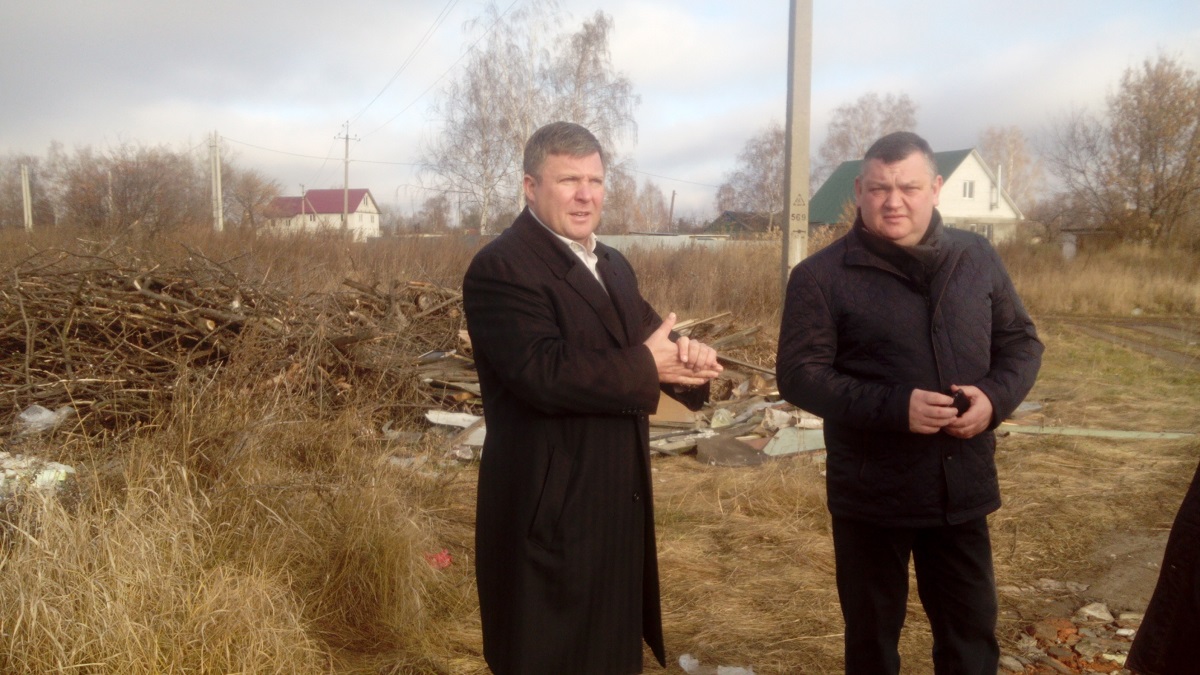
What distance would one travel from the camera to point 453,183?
3152 cm

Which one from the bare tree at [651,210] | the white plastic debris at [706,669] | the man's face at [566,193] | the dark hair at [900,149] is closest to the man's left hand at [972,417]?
the dark hair at [900,149]

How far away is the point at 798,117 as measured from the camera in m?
7.75

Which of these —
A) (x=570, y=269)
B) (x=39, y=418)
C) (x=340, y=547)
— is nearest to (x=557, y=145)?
(x=570, y=269)

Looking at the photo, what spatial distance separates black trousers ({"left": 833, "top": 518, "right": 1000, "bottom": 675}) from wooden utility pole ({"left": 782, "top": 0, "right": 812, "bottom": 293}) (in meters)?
5.35

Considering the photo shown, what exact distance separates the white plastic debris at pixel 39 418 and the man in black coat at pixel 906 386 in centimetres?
407

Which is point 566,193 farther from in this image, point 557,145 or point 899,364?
point 899,364

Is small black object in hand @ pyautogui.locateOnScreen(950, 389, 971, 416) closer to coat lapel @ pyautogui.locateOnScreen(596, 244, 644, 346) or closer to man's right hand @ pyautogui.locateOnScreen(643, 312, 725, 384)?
man's right hand @ pyautogui.locateOnScreen(643, 312, 725, 384)

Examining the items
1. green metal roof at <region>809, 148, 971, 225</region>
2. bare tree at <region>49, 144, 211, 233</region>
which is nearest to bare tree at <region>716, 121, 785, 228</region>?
green metal roof at <region>809, 148, 971, 225</region>

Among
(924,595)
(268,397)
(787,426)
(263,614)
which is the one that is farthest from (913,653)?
(787,426)

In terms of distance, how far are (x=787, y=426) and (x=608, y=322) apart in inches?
221

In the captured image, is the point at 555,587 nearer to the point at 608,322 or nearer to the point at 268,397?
the point at 608,322

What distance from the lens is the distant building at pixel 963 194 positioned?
45344 mm

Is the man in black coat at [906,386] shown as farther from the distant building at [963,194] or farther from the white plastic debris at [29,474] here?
the distant building at [963,194]

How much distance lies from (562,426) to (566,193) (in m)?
0.60
